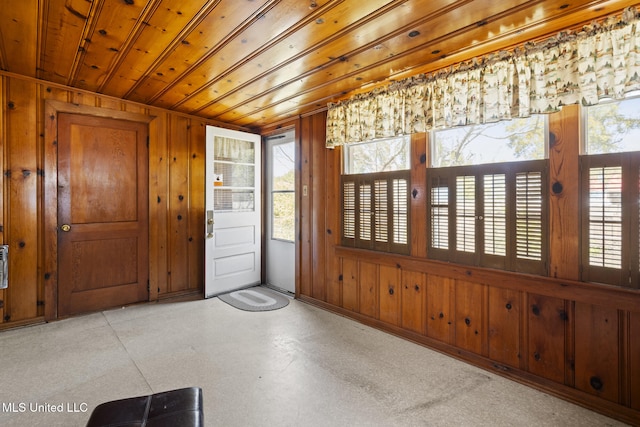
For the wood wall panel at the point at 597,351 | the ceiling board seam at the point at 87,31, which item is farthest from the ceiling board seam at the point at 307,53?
the wood wall panel at the point at 597,351

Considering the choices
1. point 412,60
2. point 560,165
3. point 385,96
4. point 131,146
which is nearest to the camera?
point 560,165

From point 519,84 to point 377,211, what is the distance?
1.59 metres

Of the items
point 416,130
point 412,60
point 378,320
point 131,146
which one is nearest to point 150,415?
point 378,320

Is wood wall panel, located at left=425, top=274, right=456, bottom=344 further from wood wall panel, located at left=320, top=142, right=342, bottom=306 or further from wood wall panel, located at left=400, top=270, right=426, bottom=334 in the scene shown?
wood wall panel, located at left=320, top=142, right=342, bottom=306

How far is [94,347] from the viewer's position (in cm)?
276

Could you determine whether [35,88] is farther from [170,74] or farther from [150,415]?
[150,415]

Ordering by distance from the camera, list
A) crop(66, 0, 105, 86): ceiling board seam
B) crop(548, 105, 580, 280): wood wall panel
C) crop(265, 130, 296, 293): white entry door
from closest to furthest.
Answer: crop(66, 0, 105, 86): ceiling board seam
crop(548, 105, 580, 280): wood wall panel
crop(265, 130, 296, 293): white entry door

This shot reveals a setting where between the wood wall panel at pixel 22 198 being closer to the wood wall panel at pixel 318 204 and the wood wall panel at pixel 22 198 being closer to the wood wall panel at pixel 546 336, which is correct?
the wood wall panel at pixel 318 204

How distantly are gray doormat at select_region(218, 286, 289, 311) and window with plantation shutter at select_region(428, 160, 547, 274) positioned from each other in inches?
82.9

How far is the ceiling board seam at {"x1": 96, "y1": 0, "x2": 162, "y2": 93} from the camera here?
1.94 meters

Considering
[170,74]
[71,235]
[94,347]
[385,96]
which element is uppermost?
[170,74]

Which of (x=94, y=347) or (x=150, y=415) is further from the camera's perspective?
(x=94, y=347)

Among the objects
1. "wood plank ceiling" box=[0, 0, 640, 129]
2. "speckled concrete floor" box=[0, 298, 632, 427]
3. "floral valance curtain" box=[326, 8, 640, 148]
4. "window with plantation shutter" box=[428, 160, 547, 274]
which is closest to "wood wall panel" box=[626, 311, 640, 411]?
"speckled concrete floor" box=[0, 298, 632, 427]

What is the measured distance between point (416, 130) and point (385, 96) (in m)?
0.52
